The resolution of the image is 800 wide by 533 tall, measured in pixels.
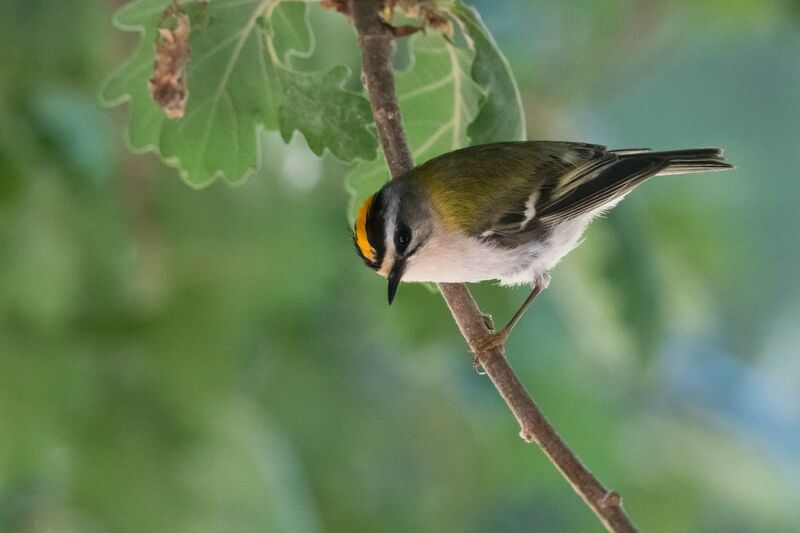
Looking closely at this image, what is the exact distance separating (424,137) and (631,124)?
15.5ft

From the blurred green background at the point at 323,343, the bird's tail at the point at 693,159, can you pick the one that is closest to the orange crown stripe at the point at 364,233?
the bird's tail at the point at 693,159

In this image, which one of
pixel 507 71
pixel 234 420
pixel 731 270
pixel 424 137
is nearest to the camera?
pixel 507 71

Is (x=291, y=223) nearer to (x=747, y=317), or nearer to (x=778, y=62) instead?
(x=747, y=317)

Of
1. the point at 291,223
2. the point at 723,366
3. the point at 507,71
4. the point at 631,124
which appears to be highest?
the point at 507,71

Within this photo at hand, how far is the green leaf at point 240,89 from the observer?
160 cm

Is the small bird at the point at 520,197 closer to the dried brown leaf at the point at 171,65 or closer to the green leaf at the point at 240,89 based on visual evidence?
the green leaf at the point at 240,89

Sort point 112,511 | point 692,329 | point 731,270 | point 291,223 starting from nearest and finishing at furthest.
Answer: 1. point 112,511
2. point 291,223
3. point 692,329
4. point 731,270

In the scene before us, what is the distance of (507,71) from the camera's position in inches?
63.3

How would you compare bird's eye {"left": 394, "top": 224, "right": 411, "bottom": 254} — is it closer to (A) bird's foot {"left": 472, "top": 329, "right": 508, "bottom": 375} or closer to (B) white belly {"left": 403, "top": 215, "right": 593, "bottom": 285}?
(B) white belly {"left": 403, "top": 215, "right": 593, "bottom": 285}

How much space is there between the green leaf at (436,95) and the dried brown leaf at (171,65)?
14.7 inches

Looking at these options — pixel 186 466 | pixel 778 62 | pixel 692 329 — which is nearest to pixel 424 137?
pixel 186 466

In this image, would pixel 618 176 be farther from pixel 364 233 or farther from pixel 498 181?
pixel 364 233

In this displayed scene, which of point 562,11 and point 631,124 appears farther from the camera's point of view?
point 631,124

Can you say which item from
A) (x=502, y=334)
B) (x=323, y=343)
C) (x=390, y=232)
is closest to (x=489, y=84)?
(x=390, y=232)
